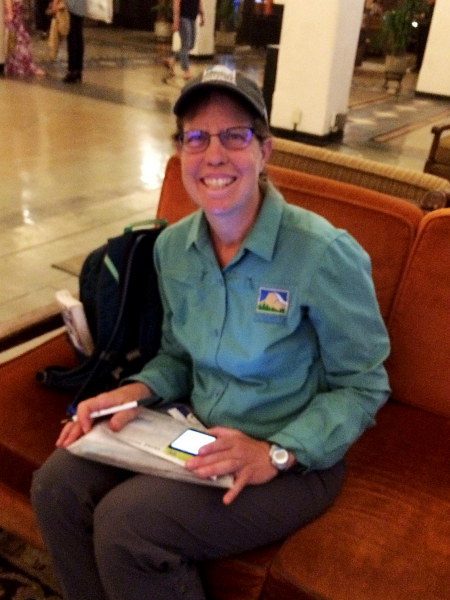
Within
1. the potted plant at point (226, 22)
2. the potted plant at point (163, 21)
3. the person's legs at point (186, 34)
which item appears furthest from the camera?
the potted plant at point (226, 22)

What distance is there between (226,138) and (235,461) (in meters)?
0.63

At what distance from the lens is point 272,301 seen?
4.22ft

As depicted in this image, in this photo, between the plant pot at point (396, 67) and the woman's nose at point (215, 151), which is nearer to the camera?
the woman's nose at point (215, 151)

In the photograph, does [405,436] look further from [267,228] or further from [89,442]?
[89,442]

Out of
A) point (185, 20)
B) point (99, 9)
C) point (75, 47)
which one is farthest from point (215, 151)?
point (185, 20)

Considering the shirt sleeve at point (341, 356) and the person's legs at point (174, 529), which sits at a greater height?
the shirt sleeve at point (341, 356)

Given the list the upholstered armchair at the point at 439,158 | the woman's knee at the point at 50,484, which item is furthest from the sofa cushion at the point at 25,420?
the upholstered armchair at the point at 439,158

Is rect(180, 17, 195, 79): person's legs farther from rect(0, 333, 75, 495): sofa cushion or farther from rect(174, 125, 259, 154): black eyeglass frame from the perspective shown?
rect(174, 125, 259, 154): black eyeglass frame

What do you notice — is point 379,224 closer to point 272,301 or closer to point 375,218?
point 375,218

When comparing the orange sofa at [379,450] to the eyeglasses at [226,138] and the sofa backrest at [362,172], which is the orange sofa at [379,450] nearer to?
the sofa backrest at [362,172]

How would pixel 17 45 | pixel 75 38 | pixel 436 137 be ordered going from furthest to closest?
1. pixel 17 45
2. pixel 75 38
3. pixel 436 137

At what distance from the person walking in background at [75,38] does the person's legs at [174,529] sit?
766 cm

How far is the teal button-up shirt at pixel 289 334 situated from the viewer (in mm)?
1251

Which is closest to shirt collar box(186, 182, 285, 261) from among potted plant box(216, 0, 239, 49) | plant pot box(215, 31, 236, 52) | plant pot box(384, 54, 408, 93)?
plant pot box(384, 54, 408, 93)
